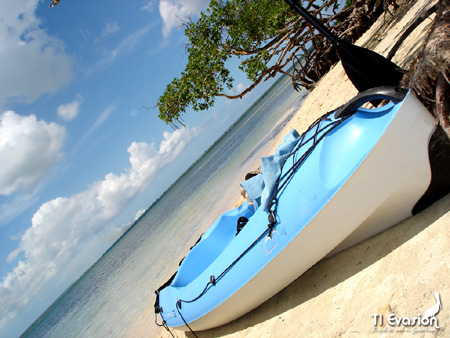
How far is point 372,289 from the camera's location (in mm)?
2186

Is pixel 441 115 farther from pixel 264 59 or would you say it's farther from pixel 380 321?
pixel 264 59

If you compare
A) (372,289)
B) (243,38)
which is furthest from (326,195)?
(243,38)

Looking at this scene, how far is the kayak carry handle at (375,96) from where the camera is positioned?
2.29 meters

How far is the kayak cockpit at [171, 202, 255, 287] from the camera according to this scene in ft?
13.9

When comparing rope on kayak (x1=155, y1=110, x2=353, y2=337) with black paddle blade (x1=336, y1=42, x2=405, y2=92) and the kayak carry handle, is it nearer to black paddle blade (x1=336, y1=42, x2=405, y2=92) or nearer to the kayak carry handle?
the kayak carry handle

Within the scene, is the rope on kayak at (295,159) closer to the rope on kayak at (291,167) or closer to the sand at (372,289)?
the rope on kayak at (291,167)

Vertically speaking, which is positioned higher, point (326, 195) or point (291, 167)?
point (291, 167)

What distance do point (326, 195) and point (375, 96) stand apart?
2.85 ft

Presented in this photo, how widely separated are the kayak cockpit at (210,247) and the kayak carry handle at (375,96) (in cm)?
196

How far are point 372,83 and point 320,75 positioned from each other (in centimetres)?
899

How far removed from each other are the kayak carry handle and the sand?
2.78 ft

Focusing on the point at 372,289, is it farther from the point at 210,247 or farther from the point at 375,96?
the point at 210,247

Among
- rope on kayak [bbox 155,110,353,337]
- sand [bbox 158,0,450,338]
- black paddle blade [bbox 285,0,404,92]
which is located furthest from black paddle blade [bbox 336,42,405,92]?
sand [bbox 158,0,450,338]

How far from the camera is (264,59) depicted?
9.83 m
